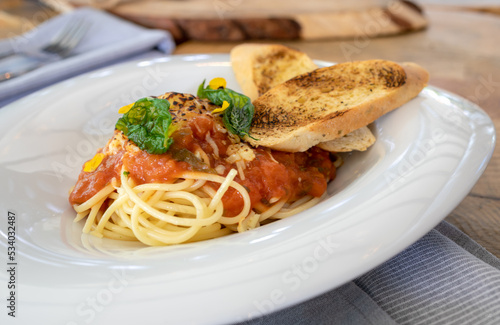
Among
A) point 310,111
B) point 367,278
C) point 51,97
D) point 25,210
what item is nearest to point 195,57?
point 51,97

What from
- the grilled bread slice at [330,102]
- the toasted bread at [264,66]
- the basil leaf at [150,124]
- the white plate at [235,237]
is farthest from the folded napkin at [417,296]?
the toasted bread at [264,66]

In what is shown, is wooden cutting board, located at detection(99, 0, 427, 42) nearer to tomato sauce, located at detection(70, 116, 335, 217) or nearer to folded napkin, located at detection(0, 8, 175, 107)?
folded napkin, located at detection(0, 8, 175, 107)

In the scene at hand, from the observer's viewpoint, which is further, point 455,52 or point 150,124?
point 455,52

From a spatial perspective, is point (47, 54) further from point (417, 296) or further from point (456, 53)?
point (456, 53)

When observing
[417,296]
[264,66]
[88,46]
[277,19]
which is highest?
[264,66]

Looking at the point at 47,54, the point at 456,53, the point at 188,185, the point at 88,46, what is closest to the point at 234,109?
the point at 188,185

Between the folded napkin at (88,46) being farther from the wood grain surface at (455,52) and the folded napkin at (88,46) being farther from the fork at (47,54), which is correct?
the wood grain surface at (455,52)
